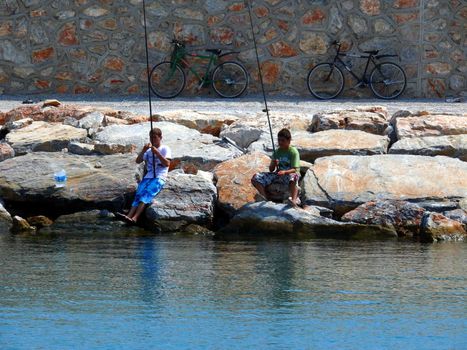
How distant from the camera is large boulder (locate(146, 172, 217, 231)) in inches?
581

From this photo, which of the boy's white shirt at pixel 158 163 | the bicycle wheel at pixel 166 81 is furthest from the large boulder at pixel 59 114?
the boy's white shirt at pixel 158 163

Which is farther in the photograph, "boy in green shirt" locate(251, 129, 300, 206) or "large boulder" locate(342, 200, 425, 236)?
Result: "boy in green shirt" locate(251, 129, 300, 206)

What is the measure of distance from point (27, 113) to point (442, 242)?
283 inches

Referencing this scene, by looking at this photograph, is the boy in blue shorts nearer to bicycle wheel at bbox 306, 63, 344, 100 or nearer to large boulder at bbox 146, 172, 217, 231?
large boulder at bbox 146, 172, 217, 231

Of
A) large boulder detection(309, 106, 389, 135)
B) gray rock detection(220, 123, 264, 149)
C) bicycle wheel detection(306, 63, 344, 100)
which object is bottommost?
gray rock detection(220, 123, 264, 149)

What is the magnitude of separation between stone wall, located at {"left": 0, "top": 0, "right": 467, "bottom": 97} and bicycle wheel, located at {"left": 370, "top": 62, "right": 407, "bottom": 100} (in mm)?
261

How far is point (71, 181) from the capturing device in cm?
1535

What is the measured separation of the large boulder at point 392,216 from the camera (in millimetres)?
14375

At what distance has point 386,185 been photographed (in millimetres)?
15219

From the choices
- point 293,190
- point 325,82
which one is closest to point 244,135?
point 293,190

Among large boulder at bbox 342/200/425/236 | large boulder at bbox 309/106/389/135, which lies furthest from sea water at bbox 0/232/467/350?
large boulder at bbox 309/106/389/135

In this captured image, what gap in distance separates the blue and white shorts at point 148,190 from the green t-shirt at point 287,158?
147 centimetres

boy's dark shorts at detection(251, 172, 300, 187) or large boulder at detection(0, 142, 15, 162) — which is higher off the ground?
large boulder at detection(0, 142, 15, 162)

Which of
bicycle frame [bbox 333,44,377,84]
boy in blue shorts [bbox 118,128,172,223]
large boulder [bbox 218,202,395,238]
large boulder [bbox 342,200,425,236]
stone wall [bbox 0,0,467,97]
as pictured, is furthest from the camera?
stone wall [bbox 0,0,467,97]
